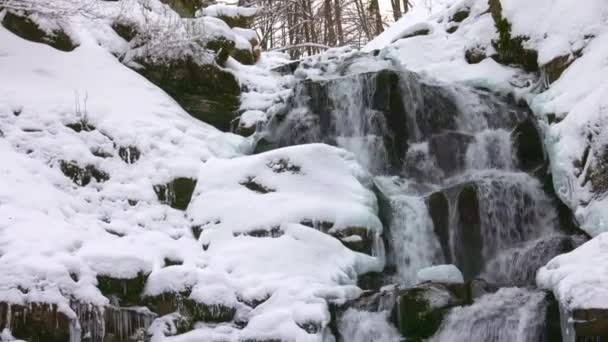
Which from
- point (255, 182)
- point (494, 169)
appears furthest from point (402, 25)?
point (255, 182)

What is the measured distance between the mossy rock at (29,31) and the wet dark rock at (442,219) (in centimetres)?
535

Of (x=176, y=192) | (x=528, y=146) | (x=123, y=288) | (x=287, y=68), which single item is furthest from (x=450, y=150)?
(x=123, y=288)

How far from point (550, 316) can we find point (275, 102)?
562 cm

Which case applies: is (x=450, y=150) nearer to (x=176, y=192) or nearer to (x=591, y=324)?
(x=176, y=192)

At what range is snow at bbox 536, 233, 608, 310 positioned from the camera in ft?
18.1

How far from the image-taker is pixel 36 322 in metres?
5.98

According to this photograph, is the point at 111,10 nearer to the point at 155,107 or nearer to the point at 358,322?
the point at 155,107

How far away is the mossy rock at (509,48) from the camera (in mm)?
10633

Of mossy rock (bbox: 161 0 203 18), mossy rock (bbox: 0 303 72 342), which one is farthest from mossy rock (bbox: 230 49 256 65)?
mossy rock (bbox: 0 303 72 342)

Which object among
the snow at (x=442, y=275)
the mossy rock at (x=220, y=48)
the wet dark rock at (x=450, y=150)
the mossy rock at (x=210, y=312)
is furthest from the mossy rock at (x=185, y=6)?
the snow at (x=442, y=275)

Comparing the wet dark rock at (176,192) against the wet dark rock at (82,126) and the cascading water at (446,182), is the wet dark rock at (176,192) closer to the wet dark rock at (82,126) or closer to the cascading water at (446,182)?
the wet dark rock at (82,126)

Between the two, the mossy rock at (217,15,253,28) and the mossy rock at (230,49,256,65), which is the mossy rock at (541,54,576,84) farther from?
the mossy rock at (217,15,253,28)

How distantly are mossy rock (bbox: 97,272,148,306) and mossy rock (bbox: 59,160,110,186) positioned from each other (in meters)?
1.78

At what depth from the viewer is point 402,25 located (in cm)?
1586
